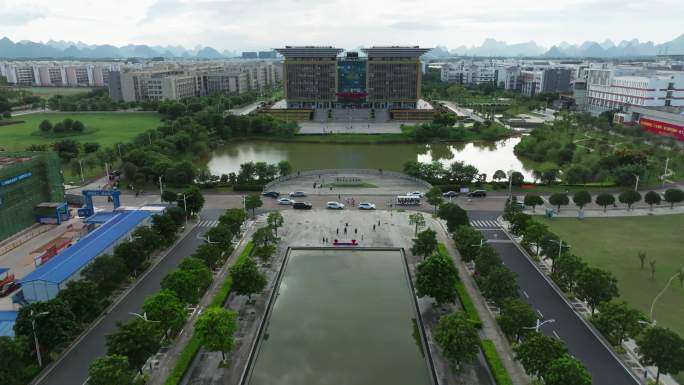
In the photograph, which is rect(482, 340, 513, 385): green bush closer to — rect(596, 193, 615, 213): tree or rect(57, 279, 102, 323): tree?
rect(57, 279, 102, 323): tree

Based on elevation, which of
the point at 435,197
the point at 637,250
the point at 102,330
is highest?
the point at 435,197

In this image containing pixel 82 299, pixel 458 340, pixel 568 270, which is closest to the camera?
pixel 458 340

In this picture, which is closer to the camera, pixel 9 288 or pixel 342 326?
pixel 342 326

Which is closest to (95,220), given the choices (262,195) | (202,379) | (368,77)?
(262,195)

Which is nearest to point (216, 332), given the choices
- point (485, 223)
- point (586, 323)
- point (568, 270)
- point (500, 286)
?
point (500, 286)

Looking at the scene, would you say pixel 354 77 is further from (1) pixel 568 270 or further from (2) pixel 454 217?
(1) pixel 568 270

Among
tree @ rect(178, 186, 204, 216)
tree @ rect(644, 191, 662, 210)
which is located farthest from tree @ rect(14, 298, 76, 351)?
tree @ rect(644, 191, 662, 210)
